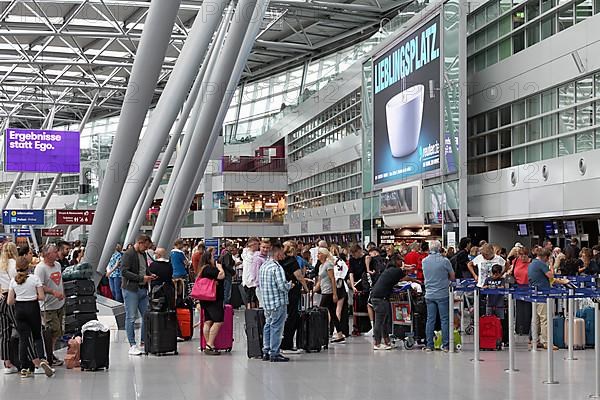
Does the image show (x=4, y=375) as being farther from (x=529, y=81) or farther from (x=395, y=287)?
(x=529, y=81)

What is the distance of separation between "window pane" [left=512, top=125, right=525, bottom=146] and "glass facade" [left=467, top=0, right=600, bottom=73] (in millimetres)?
2264

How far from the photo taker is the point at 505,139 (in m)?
30.7

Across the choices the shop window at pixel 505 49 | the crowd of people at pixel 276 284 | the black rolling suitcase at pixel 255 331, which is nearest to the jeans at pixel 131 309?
the crowd of people at pixel 276 284

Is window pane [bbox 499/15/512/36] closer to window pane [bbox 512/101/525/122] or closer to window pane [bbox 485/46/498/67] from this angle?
window pane [bbox 485/46/498/67]

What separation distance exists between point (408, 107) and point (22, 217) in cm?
2318

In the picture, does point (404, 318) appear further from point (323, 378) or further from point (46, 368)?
point (46, 368)

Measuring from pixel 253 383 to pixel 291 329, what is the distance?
3700 millimetres

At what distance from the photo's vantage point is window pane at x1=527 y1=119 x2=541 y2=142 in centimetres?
2839

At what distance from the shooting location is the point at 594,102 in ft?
80.8

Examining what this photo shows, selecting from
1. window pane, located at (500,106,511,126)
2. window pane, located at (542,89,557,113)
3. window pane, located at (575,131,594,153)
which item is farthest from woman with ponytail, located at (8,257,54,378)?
window pane, located at (500,106,511,126)

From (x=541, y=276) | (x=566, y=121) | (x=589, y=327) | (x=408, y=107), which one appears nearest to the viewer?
(x=541, y=276)

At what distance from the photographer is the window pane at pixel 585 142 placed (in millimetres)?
24781

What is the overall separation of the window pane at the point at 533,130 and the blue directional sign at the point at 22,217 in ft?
92.2

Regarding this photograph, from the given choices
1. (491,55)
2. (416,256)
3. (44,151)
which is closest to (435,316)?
(416,256)
